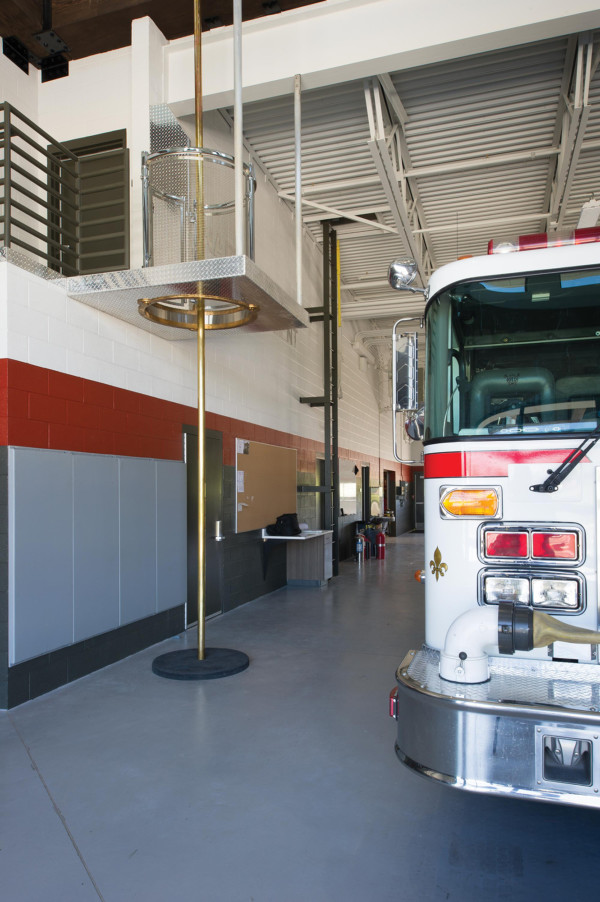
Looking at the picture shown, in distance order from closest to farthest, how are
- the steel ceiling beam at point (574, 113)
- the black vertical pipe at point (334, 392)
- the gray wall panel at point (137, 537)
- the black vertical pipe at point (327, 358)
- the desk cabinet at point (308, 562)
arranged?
the gray wall panel at point (137, 537), the steel ceiling beam at point (574, 113), the desk cabinet at point (308, 562), the black vertical pipe at point (327, 358), the black vertical pipe at point (334, 392)

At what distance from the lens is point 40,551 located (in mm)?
4121

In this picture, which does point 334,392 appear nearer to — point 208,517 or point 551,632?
point 208,517

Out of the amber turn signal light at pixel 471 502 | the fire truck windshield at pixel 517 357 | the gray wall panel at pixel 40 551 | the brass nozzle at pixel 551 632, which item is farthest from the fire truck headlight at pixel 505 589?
the gray wall panel at pixel 40 551

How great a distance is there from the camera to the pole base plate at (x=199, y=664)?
4.43 meters

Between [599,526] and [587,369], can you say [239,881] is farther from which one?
[587,369]

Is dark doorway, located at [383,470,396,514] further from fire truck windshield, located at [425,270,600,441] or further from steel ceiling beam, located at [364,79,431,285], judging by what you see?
fire truck windshield, located at [425,270,600,441]

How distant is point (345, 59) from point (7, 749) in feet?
18.5

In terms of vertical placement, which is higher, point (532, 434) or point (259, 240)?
point (259, 240)

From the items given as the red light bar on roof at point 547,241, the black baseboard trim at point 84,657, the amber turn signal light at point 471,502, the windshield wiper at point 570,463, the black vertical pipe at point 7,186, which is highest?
the black vertical pipe at point 7,186

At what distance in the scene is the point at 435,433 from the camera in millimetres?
2773

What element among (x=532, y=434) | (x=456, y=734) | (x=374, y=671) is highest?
(x=532, y=434)

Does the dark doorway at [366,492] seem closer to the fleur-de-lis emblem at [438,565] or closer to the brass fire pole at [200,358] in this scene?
the brass fire pole at [200,358]

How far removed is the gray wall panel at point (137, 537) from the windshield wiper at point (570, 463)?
136 inches

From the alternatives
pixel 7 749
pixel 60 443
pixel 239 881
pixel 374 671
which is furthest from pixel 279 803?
pixel 60 443
